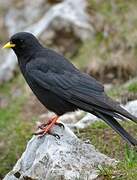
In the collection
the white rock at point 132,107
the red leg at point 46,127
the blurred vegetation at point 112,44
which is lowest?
the blurred vegetation at point 112,44

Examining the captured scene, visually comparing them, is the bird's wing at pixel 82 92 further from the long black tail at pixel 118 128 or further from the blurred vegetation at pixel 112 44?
the blurred vegetation at pixel 112 44

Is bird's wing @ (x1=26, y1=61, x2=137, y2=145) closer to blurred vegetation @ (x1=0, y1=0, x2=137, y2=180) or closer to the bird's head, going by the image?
the bird's head

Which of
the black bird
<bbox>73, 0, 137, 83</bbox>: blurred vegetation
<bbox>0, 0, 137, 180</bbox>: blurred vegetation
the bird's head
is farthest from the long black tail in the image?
<bbox>73, 0, 137, 83</bbox>: blurred vegetation

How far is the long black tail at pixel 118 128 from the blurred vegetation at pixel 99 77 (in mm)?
518

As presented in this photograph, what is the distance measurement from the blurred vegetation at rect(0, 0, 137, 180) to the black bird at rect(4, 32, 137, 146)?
2.30 feet

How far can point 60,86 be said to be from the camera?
7.64m

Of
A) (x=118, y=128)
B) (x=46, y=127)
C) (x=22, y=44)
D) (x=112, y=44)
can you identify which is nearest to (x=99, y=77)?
(x=112, y=44)

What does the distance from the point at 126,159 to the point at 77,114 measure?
119 inches

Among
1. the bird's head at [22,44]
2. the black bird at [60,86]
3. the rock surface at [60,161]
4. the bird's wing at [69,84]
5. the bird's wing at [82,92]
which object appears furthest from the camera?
the bird's head at [22,44]

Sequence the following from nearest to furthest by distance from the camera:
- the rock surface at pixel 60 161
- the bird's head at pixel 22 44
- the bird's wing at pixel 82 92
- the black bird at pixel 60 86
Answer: the rock surface at pixel 60 161, the bird's wing at pixel 82 92, the black bird at pixel 60 86, the bird's head at pixel 22 44

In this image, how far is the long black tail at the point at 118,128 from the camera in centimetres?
697

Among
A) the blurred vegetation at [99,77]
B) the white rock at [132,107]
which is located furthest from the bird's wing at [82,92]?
the white rock at [132,107]

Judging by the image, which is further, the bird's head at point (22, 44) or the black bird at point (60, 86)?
the bird's head at point (22, 44)

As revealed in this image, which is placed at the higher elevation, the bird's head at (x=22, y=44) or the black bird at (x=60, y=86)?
the bird's head at (x=22, y=44)
